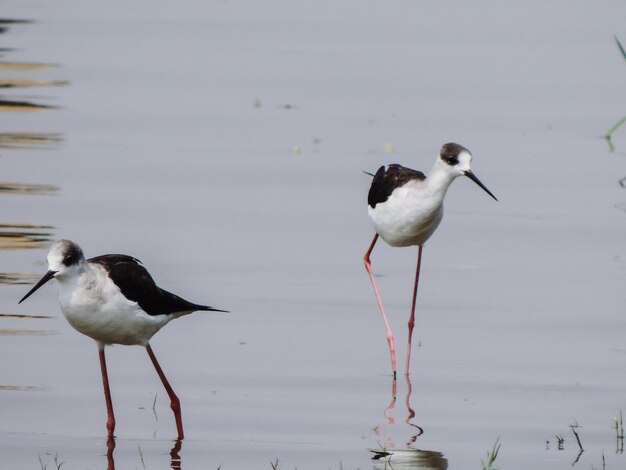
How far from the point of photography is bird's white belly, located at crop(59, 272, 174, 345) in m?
7.27

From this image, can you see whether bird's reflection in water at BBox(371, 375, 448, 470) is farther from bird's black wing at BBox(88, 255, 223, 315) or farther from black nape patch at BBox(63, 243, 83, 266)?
black nape patch at BBox(63, 243, 83, 266)

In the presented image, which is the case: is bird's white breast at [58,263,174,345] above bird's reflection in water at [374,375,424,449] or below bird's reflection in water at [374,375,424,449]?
above

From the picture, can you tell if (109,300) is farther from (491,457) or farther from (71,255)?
(491,457)

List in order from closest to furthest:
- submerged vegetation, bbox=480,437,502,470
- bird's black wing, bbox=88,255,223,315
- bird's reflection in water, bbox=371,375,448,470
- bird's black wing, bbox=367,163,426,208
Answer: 1. submerged vegetation, bbox=480,437,502,470
2. bird's reflection in water, bbox=371,375,448,470
3. bird's black wing, bbox=88,255,223,315
4. bird's black wing, bbox=367,163,426,208

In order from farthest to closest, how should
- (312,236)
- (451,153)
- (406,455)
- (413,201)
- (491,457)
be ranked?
(312,236) → (413,201) → (451,153) → (406,455) → (491,457)

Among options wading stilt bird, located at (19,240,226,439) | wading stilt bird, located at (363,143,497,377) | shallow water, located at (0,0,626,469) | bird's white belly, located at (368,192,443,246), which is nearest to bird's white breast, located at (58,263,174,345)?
wading stilt bird, located at (19,240,226,439)

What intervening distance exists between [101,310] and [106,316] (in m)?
0.05

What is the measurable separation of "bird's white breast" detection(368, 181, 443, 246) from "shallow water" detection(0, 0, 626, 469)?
61 cm

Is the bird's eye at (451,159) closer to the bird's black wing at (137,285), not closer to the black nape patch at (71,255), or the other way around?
the bird's black wing at (137,285)

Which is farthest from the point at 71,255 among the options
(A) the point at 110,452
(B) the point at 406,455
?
(B) the point at 406,455

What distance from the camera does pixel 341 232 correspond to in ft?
38.2

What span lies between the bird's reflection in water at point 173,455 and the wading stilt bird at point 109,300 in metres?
0.08

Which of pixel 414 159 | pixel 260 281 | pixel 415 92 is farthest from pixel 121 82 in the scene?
pixel 260 281

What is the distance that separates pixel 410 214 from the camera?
930 cm
